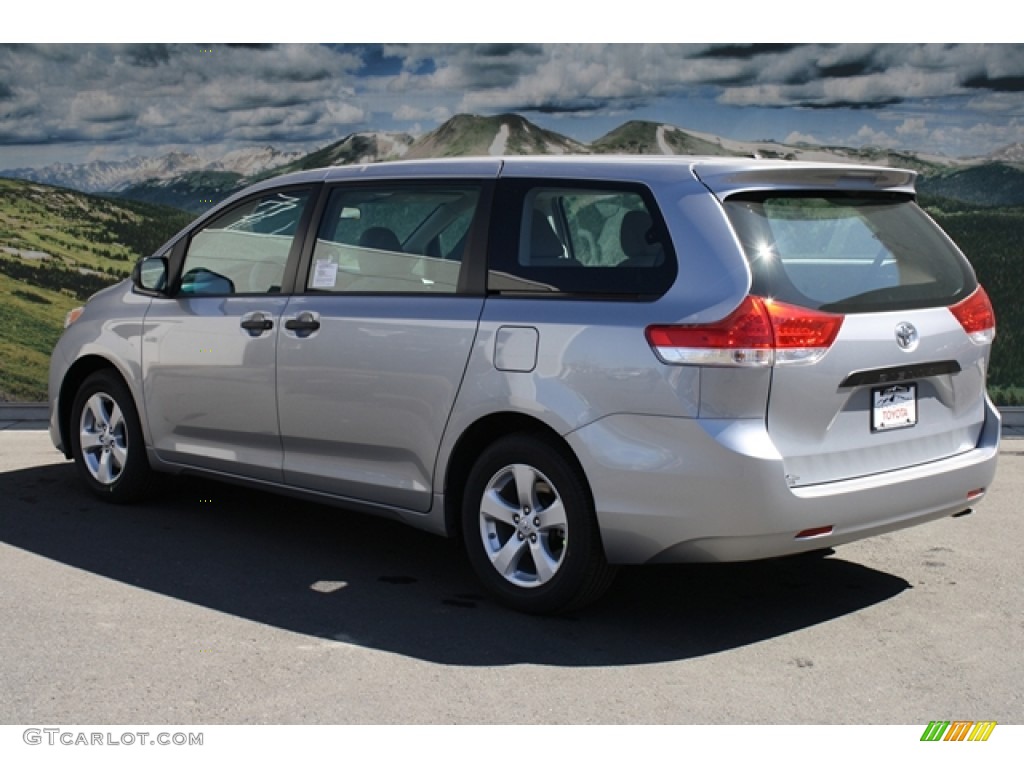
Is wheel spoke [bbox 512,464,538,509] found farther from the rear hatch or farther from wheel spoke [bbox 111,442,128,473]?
wheel spoke [bbox 111,442,128,473]

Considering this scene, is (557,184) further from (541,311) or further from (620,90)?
(620,90)

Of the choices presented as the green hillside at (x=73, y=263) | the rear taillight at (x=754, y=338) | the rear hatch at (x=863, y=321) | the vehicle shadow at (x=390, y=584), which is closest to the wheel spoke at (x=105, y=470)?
the vehicle shadow at (x=390, y=584)

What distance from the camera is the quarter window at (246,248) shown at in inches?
254

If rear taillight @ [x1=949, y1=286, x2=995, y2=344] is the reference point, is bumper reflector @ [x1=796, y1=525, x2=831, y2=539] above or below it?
below

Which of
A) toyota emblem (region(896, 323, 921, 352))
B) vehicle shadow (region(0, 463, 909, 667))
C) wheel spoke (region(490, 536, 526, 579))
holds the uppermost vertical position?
toyota emblem (region(896, 323, 921, 352))

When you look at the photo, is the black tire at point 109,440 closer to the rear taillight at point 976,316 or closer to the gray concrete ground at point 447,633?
the gray concrete ground at point 447,633

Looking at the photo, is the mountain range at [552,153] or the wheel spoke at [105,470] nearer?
the wheel spoke at [105,470]

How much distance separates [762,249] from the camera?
195 inches

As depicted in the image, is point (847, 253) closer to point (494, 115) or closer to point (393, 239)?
point (393, 239)

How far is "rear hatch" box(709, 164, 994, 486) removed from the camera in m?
4.90

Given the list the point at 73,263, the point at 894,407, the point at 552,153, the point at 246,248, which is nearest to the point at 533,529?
the point at 894,407

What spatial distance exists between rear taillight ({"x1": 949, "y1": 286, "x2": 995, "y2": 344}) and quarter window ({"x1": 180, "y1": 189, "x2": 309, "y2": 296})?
2903 millimetres

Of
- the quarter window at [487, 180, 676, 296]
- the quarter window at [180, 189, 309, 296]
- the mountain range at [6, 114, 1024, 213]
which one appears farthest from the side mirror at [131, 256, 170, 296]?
the mountain range at [6, 114, 1024, 213]

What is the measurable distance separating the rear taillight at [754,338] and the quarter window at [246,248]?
2.23m
